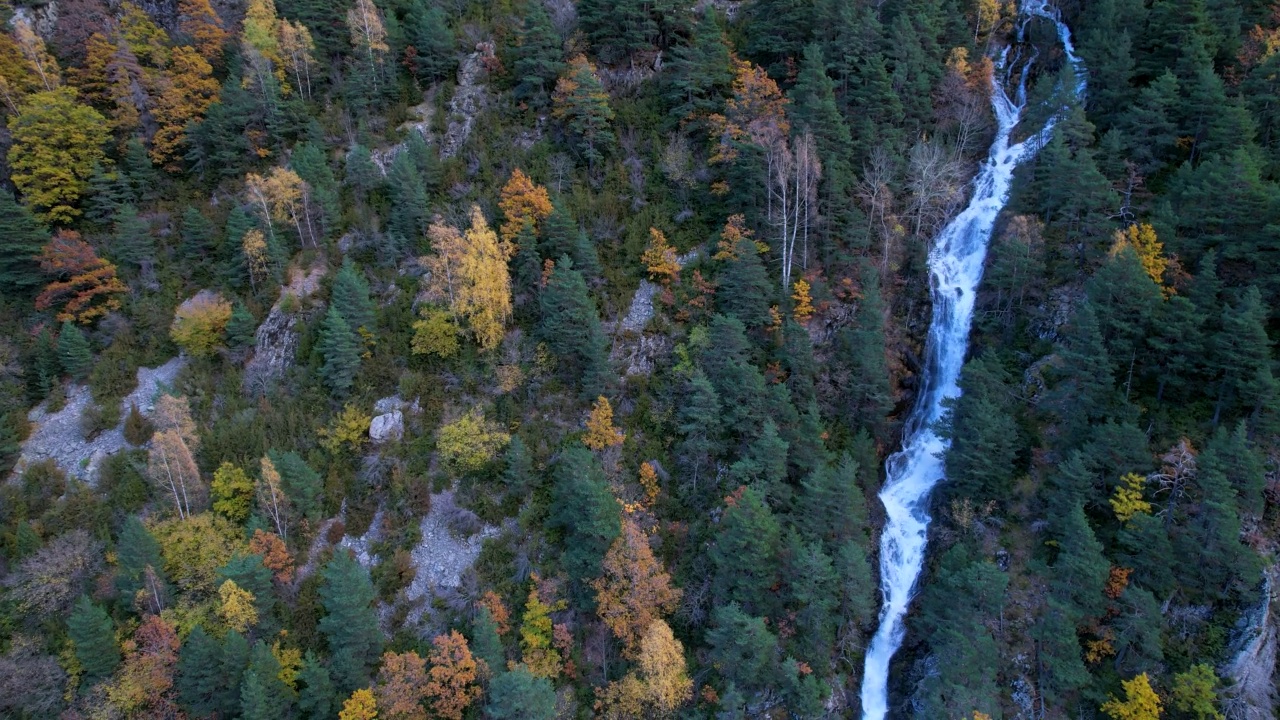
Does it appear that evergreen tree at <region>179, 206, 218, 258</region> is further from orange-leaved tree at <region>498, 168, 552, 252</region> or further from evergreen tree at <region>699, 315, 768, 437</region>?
evergreen tree at <region>699, 315, 768, 437</region>

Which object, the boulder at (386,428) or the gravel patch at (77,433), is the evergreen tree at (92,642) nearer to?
the gravel patch at (77,433)

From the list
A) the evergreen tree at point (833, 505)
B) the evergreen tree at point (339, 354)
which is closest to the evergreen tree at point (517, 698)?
the evergreen tree at point (833, 505)

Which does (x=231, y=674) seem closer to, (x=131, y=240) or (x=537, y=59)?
(x=131, y=240)

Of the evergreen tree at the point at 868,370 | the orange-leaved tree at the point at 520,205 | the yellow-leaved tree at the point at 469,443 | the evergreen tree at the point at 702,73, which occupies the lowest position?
the yellow-leaved tree at the point at 469,443

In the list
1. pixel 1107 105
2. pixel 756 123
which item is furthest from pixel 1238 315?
pixel 756 123

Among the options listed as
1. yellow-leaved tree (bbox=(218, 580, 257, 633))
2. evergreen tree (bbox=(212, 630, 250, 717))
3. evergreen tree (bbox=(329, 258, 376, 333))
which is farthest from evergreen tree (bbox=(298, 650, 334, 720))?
evergreen tree (bbox=(329, 258, 376, 333))

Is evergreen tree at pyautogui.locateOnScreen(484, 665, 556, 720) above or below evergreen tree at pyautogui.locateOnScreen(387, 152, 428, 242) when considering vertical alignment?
below

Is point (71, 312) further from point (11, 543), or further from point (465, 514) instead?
point (465, 514)
